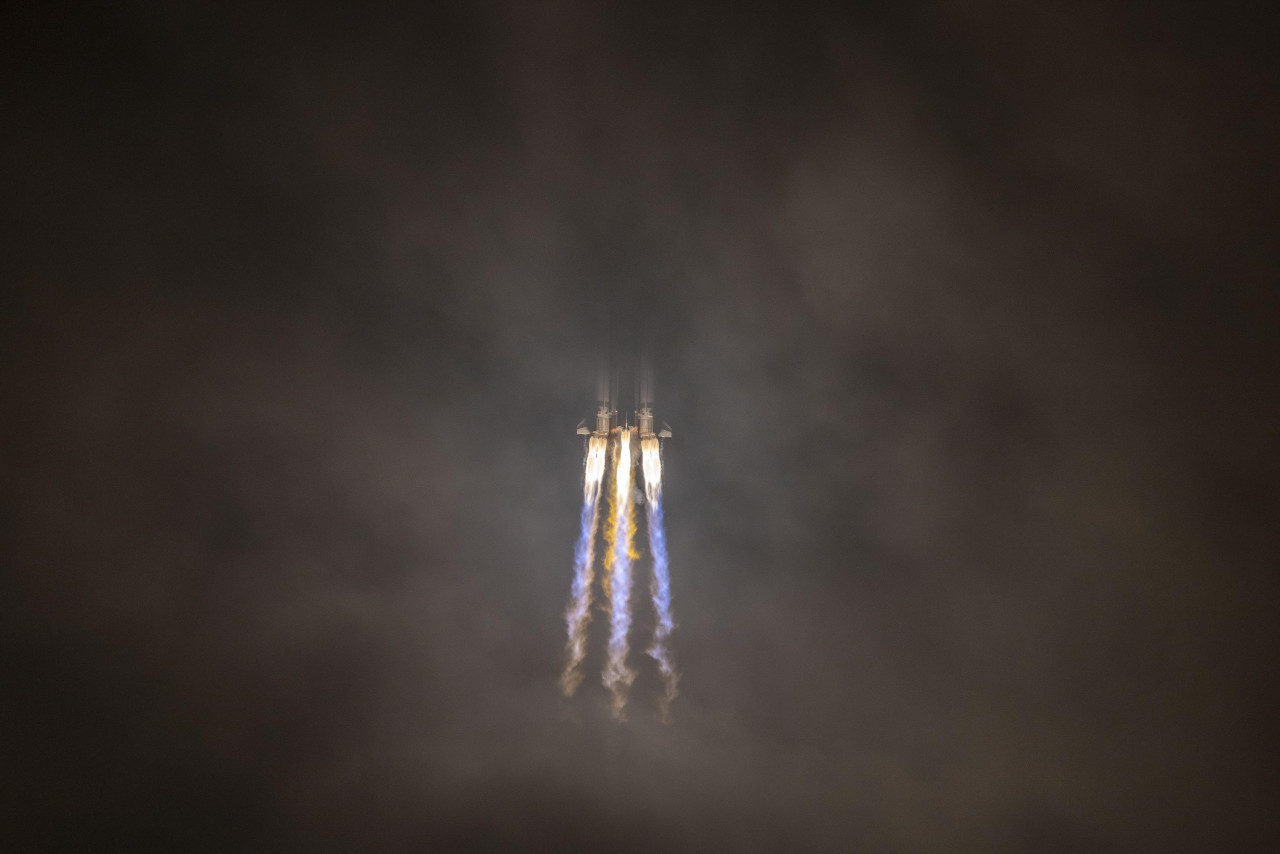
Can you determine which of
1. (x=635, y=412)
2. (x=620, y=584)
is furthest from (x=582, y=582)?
(x=635, y=412)

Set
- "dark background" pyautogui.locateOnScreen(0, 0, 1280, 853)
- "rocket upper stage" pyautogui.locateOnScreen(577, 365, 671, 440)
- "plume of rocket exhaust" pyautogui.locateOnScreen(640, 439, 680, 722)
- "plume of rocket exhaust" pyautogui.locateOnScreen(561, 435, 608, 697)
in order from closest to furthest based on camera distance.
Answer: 1. "dark background" pyautogui.locateOnScreen(0, 0, 1280, 853)
2. "rocket upper stage" pyautogui.locateOnScreen(577, 365, 671, 440)
3. "plume of rocket exhaust" pyautogui.locateOnScreen(640, 439, 680, 722)
4. "plume of rocket exhaust" pyautogui.locateOnScreen(561, 435, 608, 697)

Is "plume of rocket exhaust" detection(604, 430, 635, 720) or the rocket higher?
the rocket

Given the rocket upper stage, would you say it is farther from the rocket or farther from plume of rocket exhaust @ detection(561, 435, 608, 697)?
plume of rocket exhaust @ detection(561, 435, 608, 697)

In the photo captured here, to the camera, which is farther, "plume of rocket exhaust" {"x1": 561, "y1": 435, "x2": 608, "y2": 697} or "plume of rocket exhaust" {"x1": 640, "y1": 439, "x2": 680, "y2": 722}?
"plume of rocket exhaust" {"x1": 561, "y1": 435, "x2": 608, "y2": 697}

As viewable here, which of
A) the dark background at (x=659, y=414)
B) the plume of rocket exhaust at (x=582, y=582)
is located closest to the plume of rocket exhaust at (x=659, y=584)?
the dark background at (x=659, y=414)

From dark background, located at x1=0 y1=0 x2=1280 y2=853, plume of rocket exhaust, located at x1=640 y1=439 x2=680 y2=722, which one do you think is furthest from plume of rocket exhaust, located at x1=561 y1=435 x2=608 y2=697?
plume of rocket exhaust, located at x1=640 y1=439 x2=680 y2=722

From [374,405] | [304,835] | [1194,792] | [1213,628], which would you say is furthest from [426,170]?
[1194,792]

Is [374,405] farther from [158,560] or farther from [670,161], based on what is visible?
[670,161]

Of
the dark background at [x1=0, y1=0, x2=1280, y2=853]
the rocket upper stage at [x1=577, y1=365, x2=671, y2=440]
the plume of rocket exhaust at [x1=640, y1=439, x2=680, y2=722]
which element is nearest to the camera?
the dark background at [x1=0, y1=0, x2=1280, y2=853]
